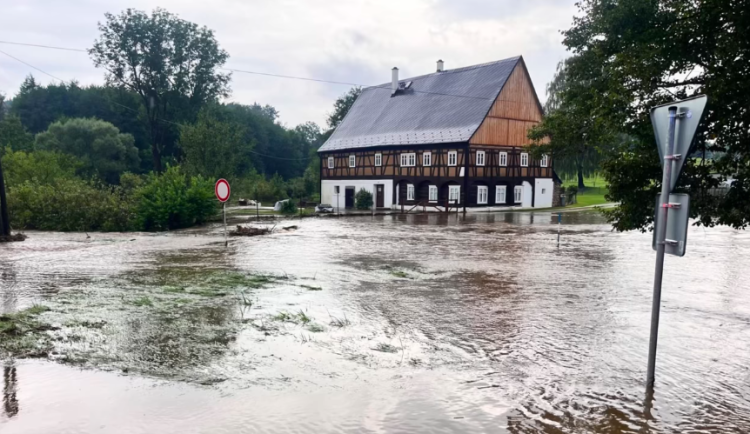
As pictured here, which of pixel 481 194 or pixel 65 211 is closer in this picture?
pixel 65 211

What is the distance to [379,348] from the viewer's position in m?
6.44

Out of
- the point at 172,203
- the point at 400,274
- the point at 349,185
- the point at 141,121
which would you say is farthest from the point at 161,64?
the point at 400,274

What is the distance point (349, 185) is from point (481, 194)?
42.4ft

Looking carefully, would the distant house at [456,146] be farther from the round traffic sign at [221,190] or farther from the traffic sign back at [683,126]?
the traffic sign back at [683,126]

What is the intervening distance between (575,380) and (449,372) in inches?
51.1

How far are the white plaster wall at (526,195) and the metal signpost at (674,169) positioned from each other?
39110 millimetres

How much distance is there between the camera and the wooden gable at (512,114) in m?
39.7

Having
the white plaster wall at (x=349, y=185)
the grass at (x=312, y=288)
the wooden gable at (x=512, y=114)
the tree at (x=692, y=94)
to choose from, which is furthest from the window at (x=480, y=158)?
the grass at (x=312, y=288)

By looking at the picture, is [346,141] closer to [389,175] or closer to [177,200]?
[389,175]

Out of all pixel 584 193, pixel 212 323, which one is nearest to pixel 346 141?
pixel 584 193

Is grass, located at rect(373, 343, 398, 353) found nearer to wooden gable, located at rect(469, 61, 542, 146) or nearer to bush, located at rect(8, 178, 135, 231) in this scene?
bush, located at rect(8, 178, 135, 231)

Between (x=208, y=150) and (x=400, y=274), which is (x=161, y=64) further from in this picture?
(x=400, y=274)

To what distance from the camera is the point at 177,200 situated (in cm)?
2567

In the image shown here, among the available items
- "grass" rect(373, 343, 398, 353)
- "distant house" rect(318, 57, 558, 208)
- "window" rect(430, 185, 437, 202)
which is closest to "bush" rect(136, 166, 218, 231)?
"distant house" rect(318, 57, 558, 208)
